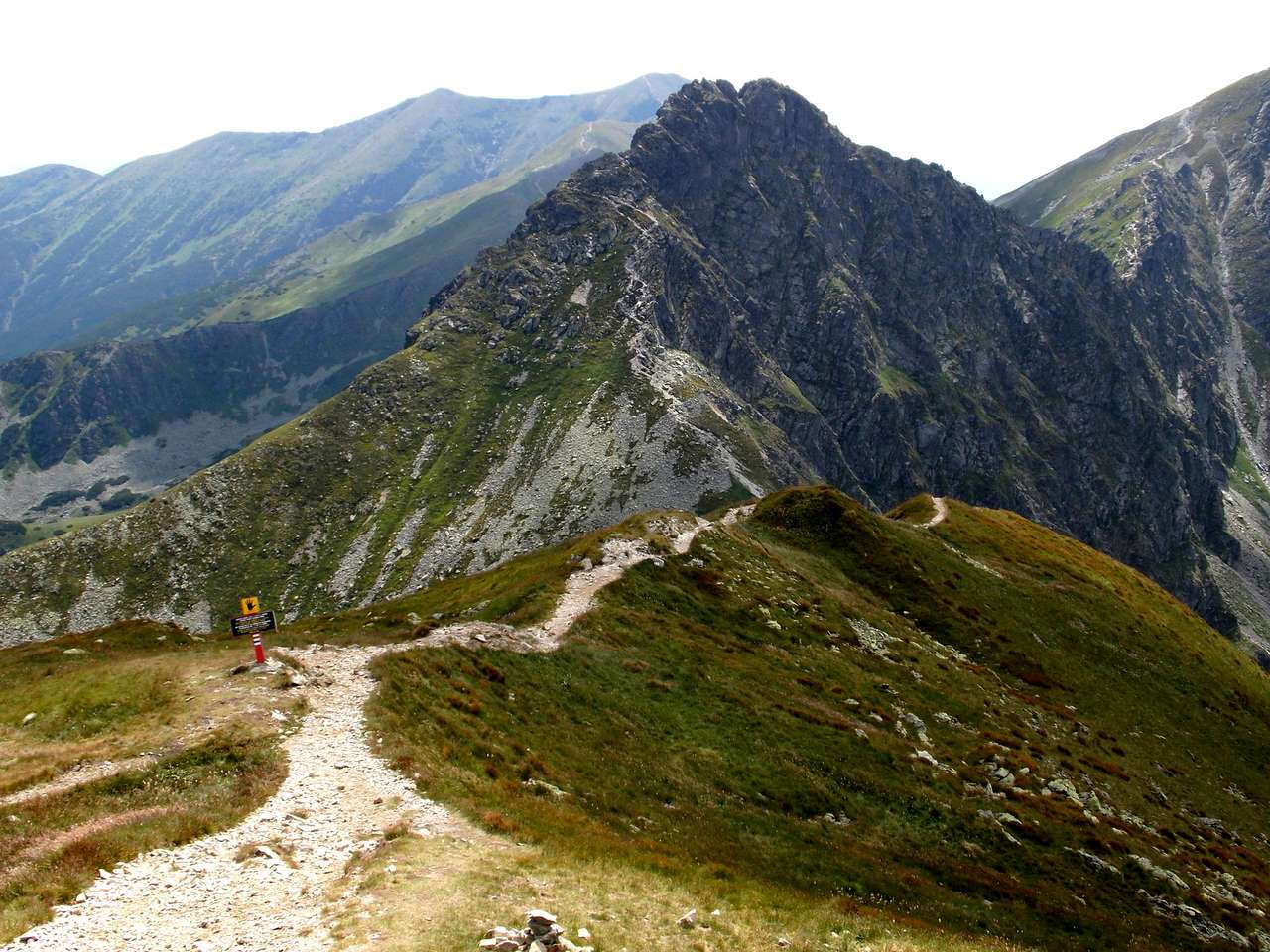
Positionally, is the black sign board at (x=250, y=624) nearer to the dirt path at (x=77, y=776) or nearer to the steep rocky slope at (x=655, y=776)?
the steep rocky slope at (x=655, y=776)

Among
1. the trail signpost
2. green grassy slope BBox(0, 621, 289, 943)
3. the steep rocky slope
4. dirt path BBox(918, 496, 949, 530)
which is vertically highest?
the trail signpost

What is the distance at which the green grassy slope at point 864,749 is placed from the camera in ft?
93.2

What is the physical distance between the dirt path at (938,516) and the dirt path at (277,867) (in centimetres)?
8766

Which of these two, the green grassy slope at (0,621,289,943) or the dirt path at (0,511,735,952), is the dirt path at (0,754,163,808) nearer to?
the green grassy slope at (0,621,289,943)

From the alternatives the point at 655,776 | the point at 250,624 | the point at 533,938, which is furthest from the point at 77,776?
the point at 655,776

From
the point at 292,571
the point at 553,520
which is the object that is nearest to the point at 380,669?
the point at 553,520

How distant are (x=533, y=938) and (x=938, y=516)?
338 ft

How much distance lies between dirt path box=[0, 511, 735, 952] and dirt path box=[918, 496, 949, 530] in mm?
87657

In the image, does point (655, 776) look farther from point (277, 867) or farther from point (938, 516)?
point (938, 516)

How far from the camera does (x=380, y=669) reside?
33781 millimetres

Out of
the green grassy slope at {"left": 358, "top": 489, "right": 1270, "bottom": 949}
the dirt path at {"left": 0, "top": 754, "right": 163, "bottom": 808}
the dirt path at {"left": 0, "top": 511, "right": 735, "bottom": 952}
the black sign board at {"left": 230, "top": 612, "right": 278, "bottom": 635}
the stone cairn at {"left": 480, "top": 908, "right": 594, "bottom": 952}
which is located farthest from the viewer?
the black sign board at {"left": 230, "top": 612, "right": 278, "bottom": 635}

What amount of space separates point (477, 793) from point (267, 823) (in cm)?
697

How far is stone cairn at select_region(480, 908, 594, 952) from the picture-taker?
15.8 meters

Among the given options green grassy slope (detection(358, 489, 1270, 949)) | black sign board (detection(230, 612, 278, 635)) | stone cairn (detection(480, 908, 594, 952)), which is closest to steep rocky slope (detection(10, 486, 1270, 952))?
green grassy slope (detection(358, 489, 1270, 949))
